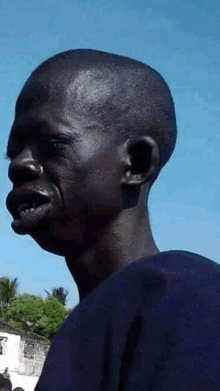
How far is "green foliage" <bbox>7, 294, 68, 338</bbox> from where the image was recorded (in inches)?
1879

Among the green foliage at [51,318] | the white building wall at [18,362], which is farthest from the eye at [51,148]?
the green foliage at [51,318]

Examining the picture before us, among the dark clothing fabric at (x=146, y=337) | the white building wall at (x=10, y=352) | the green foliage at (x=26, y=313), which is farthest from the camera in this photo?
the green foliage at (x=26, y=313)

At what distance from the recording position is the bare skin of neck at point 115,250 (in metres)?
2.05

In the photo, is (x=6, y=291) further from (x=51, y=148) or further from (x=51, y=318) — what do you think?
(x=51, y=148)

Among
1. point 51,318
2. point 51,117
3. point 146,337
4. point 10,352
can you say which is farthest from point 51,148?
point 51,318

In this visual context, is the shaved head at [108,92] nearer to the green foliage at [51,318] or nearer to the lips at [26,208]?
the lips at [26,208]

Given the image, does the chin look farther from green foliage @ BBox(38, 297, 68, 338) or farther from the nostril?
green foliage @ BBox(38, 297, 68, 338)

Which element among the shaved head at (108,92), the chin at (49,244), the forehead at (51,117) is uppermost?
the shaved head at (108,92)

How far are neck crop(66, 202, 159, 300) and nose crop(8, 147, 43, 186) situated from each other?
279 mm

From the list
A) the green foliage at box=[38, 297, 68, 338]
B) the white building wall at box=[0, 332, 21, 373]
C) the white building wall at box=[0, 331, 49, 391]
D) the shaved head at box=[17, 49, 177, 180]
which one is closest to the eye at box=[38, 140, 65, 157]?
the shaved head at box=[17, 49, 177, 180]

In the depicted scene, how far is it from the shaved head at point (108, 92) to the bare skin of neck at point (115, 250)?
0.25 m

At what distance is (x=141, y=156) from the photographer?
2.10 m

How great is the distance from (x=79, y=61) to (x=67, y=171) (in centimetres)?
39

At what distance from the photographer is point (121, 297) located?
5.40 ft
